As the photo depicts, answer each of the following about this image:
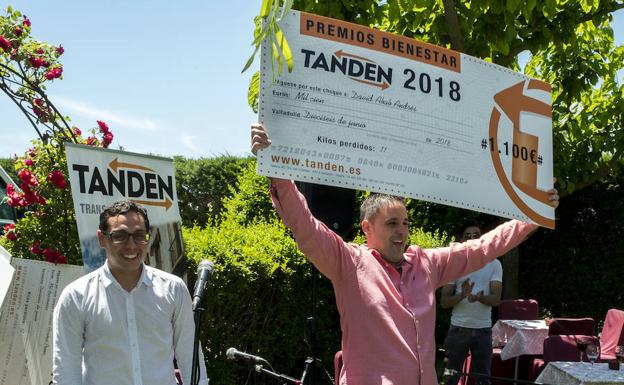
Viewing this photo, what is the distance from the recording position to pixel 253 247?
6219mm

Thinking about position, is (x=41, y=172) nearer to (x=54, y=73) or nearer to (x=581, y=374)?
(x=54, y=73)

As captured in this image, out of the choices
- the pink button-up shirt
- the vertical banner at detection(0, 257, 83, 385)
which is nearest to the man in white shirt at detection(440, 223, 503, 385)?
the pink button-up shirt

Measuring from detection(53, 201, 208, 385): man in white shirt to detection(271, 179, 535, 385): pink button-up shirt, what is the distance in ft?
1.97

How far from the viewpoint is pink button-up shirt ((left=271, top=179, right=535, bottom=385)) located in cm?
292

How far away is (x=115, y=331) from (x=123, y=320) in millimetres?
56

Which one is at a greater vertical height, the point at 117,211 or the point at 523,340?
the point at 117,211

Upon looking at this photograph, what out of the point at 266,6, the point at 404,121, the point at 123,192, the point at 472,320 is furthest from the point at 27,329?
the point at 472,320

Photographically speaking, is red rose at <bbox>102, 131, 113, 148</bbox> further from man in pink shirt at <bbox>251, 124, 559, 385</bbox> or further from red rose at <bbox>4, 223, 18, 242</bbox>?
man in pink shirt at <bbox>251, 124, 559, 385</bbox>

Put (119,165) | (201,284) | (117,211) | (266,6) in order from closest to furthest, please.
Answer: (266,6)
(117,211)
(201,284)
(119,165)

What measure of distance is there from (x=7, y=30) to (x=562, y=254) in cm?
842

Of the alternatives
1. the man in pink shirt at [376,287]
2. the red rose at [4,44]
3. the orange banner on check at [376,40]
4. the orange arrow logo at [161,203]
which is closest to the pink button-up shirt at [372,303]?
the man in pink shirt at [376,287]

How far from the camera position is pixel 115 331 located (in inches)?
111

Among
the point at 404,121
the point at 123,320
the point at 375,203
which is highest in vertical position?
the point at 404,121

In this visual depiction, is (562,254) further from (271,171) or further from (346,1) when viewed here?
(271,171)
